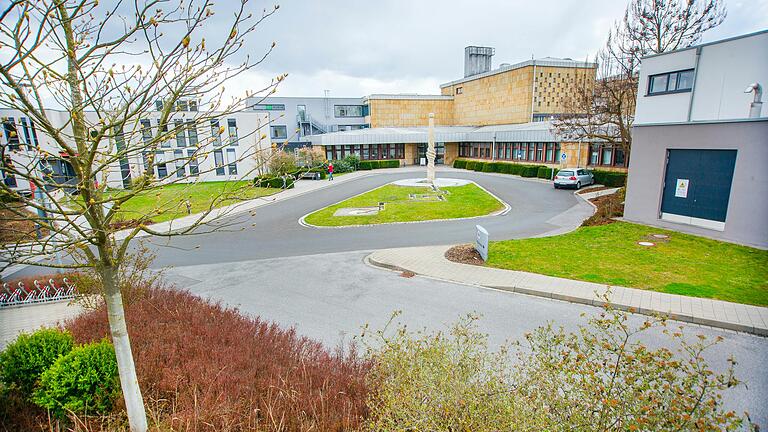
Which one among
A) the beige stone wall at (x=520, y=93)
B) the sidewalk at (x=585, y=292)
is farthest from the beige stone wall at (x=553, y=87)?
the sidewalk at (x=585, y=292)

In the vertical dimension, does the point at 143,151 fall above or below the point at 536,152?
above

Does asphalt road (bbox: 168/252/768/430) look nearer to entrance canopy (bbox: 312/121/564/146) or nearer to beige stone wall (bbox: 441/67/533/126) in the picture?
entrance canopy (bbox: 312/121/564/146)

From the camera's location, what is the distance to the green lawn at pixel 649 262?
9.96m

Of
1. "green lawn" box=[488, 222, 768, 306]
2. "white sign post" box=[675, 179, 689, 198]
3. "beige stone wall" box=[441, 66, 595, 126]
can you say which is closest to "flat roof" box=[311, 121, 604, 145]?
"beige stone wall" box=[441, 66, 595, 126]

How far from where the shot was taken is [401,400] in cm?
401

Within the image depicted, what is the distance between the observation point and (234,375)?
205 inches

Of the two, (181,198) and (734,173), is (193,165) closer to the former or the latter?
(181,198)

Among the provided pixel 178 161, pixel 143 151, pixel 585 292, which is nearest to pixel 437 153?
pixel 178 161

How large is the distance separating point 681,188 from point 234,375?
16.9 metres

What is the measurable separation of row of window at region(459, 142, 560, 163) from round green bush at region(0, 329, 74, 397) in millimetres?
37673

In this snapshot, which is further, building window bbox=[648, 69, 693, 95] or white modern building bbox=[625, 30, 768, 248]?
building window bbox=[648, 69, 693, 95]

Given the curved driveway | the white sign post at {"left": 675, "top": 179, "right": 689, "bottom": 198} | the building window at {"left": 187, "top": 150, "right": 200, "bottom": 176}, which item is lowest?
the curved driveway

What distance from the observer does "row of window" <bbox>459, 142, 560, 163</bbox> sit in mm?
37156

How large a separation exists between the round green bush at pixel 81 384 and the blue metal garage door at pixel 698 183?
58.1 ft
